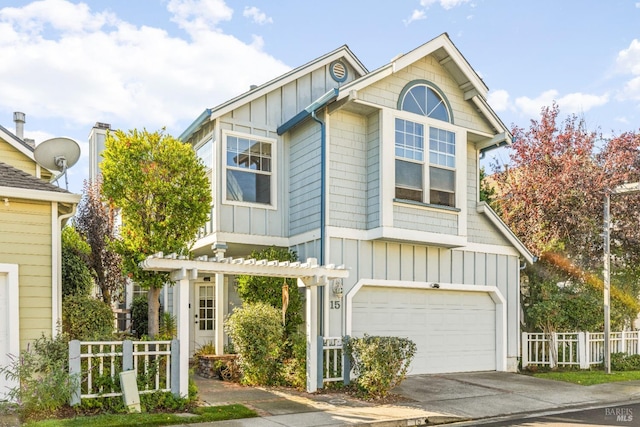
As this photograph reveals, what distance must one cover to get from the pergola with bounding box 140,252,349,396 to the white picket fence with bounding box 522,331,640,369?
22.2ft

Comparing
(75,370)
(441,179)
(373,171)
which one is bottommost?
(75,370)

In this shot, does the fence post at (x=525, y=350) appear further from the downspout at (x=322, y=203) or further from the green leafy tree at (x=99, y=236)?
the green leafy tree at (x=99, y=236)

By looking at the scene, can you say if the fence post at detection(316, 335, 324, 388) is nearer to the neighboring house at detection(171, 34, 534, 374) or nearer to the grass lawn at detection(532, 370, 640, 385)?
the neighboring house at detection(171, 34, 534, 374)

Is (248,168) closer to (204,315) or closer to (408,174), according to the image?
(408,174)

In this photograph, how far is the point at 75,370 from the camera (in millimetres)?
8664

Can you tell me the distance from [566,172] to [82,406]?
44.1ft

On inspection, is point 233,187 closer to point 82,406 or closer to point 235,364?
point 235,364

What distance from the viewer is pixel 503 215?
18016mm

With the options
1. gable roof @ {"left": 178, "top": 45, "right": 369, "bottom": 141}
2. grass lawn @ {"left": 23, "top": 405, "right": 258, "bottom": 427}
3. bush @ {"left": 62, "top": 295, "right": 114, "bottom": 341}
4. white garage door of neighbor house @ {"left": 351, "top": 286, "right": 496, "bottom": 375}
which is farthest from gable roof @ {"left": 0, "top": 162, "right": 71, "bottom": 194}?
white garage door of neighbor house @ {"left": 351, "top": 286, "right": 496, "bottom": 375}

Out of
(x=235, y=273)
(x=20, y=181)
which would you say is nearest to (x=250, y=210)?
(x=235, y=273)

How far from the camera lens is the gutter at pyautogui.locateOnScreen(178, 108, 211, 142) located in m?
12.9

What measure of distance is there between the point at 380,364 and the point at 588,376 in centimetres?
625

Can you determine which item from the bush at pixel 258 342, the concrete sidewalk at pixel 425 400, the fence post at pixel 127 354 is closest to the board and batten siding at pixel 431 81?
the bush at pixel 258 342

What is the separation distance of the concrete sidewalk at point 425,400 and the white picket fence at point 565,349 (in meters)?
1.88
